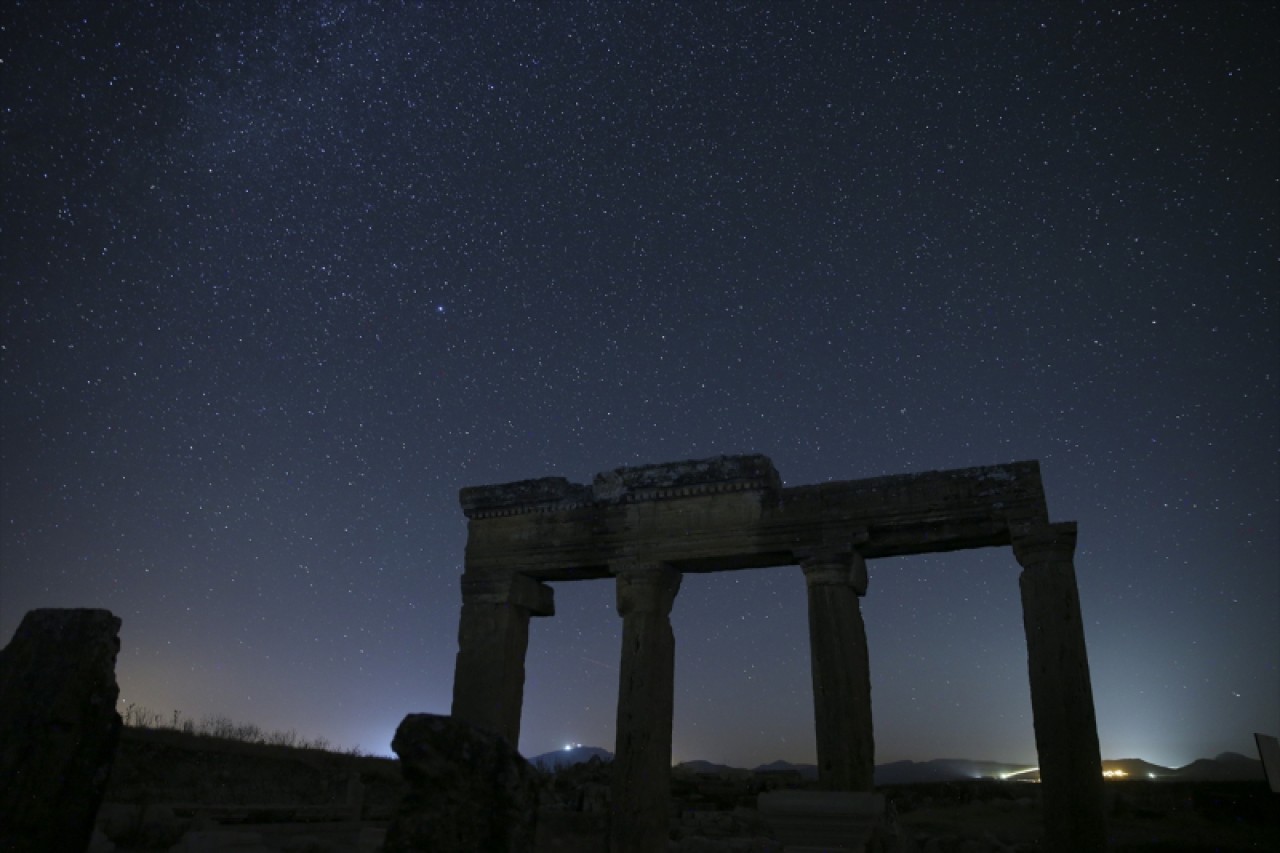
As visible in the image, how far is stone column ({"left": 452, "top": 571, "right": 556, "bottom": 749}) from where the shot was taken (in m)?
12.2

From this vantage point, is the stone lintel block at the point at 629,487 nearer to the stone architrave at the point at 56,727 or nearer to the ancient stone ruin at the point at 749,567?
the ancient stone ruin at the point at 749,567

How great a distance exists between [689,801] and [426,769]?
1616cm

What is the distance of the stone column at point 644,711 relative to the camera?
35.0ft

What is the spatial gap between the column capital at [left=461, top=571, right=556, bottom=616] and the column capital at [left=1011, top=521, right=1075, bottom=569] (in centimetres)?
680

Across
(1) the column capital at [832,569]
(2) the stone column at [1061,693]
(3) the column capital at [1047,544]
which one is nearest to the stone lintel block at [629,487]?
(1) the column capital at [832,569]

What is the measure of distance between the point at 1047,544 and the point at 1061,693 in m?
1.68

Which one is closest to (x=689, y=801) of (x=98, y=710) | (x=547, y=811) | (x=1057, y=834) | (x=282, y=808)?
(x=547, y=811)

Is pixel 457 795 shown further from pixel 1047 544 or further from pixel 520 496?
pixel 520 496

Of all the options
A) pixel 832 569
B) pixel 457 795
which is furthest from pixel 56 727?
pixel 832 569

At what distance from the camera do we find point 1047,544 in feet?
33.0

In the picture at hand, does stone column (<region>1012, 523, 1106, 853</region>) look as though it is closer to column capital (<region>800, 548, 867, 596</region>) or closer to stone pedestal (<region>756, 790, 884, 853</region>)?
column capital (<region>800, 548, 867, 596</region>)

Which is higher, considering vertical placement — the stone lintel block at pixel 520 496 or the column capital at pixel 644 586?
the stone lintel block at pixel 520 496

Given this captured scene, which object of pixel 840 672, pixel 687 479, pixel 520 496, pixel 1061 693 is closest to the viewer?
pixel 1061 693

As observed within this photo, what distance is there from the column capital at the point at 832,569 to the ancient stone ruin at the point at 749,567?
0.02 metres
